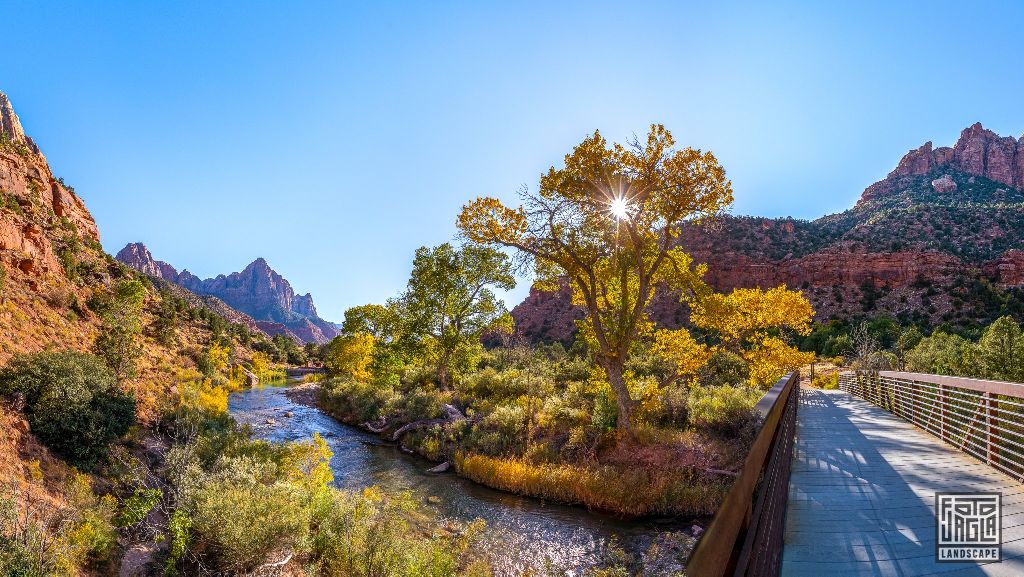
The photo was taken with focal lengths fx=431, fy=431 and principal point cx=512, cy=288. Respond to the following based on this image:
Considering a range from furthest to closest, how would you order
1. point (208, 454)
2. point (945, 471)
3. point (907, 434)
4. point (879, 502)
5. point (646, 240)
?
point (646, 240) → point (208, 454) → point (907, 434) → point (945, 471) → point (879, 502)

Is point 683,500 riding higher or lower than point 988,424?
lower

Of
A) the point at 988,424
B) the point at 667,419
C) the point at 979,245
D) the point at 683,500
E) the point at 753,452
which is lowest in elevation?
the point at 683,500

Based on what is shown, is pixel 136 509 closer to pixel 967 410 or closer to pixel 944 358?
pixel 967 410

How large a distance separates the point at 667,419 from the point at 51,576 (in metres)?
16.2

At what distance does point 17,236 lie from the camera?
17266 millimetres

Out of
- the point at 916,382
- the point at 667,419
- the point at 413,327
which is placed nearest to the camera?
the point at 916,382

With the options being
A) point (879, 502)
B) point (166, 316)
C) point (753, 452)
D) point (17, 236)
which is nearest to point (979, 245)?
point (879, 502)

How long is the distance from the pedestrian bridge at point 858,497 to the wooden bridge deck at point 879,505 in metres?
0.01

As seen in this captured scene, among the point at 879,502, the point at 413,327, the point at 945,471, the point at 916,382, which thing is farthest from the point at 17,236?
the point at 916,382

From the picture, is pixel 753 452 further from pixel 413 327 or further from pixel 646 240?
pixel 413 327

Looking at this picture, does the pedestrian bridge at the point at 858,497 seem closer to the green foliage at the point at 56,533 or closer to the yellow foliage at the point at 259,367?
the green foliage at the point at 56,533

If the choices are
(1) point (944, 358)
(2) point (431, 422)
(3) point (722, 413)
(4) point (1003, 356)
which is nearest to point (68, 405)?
(2) point (431, 422)

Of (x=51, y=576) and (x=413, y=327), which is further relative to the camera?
(x=413, y=327)
